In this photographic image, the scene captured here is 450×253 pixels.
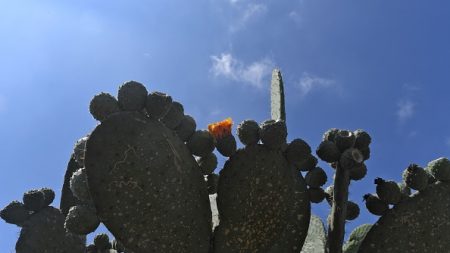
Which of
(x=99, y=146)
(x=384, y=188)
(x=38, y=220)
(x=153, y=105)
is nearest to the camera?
(x=99, y=146)

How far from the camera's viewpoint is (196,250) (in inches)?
92.9

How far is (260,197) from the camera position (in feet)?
7.84

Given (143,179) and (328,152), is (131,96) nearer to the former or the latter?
(143,179)

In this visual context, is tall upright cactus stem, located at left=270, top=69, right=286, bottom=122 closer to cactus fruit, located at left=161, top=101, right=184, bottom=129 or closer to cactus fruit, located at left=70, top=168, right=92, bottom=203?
cactus fruit, located at left=161, top=101, right=184, bottom=129

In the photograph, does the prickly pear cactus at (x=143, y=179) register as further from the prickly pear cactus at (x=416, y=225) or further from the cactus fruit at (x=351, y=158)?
the prickly pear cactus at (x=416, y=225)

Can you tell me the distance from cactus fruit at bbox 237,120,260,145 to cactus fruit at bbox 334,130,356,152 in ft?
1.12

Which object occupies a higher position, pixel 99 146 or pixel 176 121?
pixel 176 121

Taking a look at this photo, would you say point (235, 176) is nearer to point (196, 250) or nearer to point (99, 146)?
point (196, 250)

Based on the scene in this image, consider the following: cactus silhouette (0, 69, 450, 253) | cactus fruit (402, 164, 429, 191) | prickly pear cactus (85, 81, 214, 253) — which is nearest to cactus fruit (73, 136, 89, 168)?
cactus silhouette (0, 69, 450, 253)

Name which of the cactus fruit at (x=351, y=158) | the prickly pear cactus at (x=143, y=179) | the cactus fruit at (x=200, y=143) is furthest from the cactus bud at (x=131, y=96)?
the cactus fruit at (x=351, y=158)

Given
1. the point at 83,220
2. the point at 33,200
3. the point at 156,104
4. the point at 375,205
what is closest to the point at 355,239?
the point at 375,205

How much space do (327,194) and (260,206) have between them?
1.69 feet

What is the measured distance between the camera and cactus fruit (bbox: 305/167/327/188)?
2637mm

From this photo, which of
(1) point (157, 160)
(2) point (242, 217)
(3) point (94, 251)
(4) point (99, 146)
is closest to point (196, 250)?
(2) point (242, 217)
